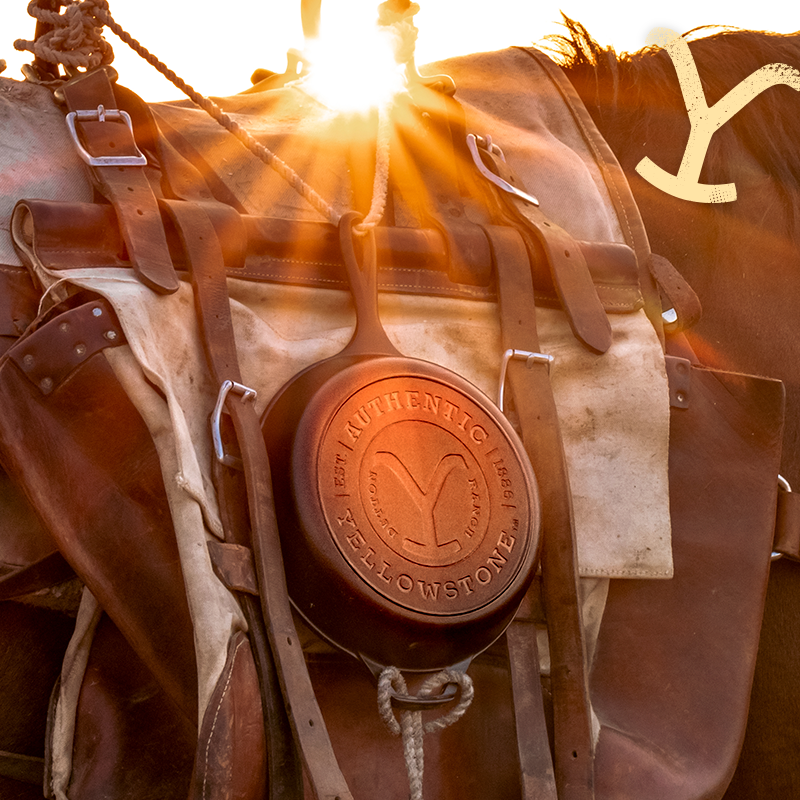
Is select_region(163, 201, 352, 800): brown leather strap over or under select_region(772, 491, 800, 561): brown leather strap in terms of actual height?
over

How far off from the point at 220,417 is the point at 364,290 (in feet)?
0.88

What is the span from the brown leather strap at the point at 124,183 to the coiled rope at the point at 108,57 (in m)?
0.07

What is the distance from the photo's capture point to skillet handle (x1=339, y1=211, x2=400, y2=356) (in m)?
1.08

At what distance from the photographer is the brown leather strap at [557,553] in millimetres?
1057

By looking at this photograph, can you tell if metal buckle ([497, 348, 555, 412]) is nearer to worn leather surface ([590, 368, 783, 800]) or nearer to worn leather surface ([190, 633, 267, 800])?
worn leather surface ([590, 368, 783, 800])

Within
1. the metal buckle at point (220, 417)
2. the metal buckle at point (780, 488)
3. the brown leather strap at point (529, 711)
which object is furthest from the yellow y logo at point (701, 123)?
the metal buckle at point (220, 417)

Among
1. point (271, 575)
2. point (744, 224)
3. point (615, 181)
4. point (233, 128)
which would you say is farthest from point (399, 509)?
point (744, 224)

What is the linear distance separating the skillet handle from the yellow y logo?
73 cm

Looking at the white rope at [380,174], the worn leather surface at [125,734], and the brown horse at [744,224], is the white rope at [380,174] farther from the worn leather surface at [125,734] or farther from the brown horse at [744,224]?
the worn leather surface at [125,734]

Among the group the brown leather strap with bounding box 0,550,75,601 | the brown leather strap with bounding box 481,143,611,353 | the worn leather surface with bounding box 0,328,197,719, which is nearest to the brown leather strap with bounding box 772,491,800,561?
the brown leather strap with bounding box 481,143,611,353

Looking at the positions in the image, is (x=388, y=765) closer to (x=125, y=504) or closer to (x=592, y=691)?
(x=592, y=691)

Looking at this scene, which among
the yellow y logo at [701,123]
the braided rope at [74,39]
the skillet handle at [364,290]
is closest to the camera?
the skillet handle at [364,290]

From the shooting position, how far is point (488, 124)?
1.59 meters

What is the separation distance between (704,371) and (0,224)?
1100 millimetres
